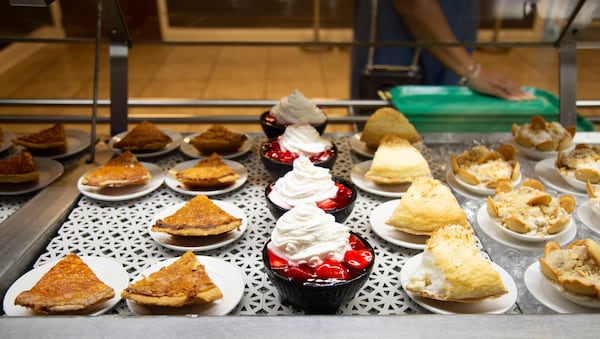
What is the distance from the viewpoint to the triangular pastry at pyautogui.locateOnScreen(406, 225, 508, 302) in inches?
48.8

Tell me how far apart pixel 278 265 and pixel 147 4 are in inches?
55.6

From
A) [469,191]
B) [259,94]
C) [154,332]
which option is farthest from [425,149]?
[259,94]

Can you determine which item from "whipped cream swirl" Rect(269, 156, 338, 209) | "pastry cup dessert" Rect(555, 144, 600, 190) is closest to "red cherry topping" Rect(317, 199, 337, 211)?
"whipped cream swirl" Rect(269, 156, 338, 209)

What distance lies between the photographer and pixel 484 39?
2424 millimetres

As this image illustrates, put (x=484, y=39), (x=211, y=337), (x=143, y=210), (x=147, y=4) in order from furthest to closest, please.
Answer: (x=484, y=39)
(x=147, y=4)
(x=143, y=210)
(x=211, y=337)

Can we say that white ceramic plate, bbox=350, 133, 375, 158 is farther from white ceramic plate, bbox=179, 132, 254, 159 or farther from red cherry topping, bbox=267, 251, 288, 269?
red cherry topping, bbox=267, 251, 288, 269

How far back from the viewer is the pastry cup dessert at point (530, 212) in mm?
1554

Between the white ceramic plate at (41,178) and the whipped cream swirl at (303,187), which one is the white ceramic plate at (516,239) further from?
the white ceramic plate at (41,178)

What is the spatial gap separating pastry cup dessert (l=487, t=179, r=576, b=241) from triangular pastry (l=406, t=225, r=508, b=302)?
12.5 inches

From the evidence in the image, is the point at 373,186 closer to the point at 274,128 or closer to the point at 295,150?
the point at 295,150

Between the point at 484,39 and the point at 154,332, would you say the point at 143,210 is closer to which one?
the point at 154,332

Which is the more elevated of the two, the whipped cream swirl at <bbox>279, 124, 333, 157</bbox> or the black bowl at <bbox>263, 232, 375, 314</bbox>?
the whipped cream swirl at <bbox>279, 124, 333, 157</bbox>

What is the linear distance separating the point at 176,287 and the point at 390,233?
2.14 ft

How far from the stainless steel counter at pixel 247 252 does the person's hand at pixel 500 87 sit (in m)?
0.73
